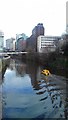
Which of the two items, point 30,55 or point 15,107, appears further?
point 30,55

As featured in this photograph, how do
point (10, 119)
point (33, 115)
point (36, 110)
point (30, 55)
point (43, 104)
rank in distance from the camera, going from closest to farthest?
point (10, 119) < point (33, 115) < point (36, 110) < point (43, 104) < point (30, 55)

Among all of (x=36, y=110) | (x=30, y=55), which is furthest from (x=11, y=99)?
(x=30, y=55)

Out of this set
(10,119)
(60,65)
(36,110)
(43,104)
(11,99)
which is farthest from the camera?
(60,65)

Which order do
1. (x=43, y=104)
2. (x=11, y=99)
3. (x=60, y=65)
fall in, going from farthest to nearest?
(x=60, y=65) → (x=11, y=99) → (x=43, y=104)

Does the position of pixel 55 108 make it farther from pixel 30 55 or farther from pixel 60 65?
pixel 30 55

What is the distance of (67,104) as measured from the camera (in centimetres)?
1038

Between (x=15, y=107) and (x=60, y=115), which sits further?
(x=15, y=107)

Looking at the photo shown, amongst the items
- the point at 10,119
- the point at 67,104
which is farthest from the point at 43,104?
the point at 10,119

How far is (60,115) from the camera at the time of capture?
29.0 ft

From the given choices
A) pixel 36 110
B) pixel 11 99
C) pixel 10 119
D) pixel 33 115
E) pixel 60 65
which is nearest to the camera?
pixel 10 119

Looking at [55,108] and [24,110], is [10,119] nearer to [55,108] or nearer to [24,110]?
[24,110]

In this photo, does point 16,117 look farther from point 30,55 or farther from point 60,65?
point 30,55

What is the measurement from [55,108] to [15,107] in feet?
4.65

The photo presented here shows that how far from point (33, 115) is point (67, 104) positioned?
1.75 metres
